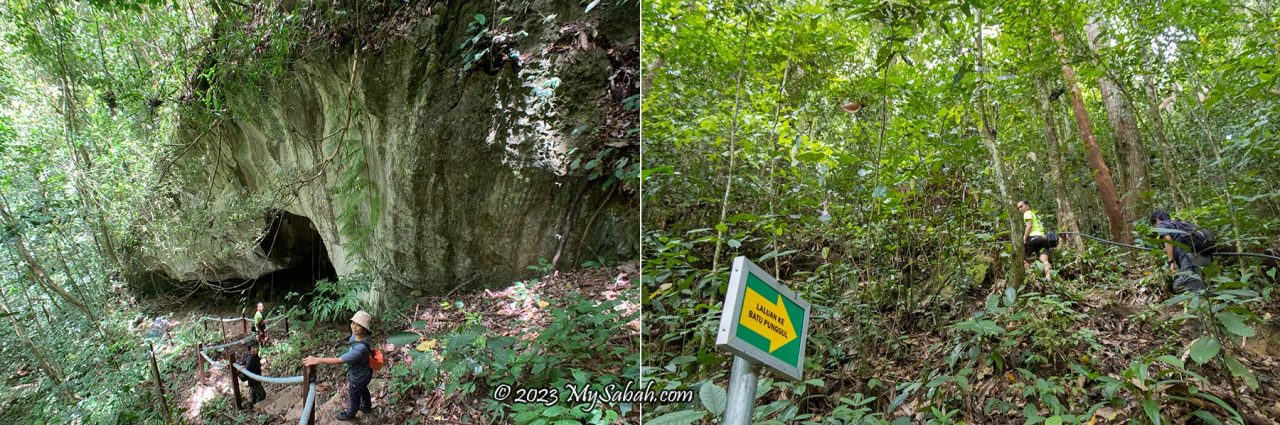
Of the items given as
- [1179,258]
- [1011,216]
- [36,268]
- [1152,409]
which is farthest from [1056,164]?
[36,268]

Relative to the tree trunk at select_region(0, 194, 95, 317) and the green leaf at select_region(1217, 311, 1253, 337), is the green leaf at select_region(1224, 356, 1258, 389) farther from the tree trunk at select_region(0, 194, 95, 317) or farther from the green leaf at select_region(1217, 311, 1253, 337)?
the tree trunk at select_region(0, 194, 95, 317)

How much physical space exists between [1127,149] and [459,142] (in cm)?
561

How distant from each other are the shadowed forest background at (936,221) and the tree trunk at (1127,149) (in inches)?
1.1

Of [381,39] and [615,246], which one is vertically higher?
[381,39]

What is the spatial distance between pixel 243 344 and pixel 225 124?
2.20m

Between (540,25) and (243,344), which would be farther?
(243,344)

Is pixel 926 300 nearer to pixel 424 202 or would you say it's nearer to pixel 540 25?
pixel 540 25

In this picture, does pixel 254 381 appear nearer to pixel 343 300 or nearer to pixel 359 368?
pixel 343 300

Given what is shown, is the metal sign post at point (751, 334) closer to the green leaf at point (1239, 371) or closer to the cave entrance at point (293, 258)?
the green leaf at point (1239, 371)

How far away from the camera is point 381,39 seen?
3.82 m

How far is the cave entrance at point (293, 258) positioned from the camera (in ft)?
20.1

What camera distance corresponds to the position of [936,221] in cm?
375

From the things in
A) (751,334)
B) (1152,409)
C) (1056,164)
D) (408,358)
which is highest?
(1056,164)

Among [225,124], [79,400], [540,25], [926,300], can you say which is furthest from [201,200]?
[926,300]
